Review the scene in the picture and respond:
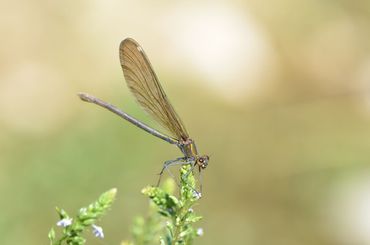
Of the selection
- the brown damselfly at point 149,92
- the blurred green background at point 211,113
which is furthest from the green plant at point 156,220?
the blurred green background at point 211,113

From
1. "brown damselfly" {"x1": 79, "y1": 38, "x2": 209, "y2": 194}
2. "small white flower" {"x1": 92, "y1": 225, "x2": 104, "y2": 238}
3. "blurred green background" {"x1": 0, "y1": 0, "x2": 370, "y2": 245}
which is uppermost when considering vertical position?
"blurred green background" {"x1": 0, "y1": 0, "x2": 370, "y2": 245}

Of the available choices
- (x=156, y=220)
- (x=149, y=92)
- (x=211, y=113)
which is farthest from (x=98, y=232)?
(x=211, y=113)

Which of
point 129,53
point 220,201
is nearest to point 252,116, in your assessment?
point 220,201

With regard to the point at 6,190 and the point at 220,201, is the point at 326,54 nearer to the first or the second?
the point at 220,201

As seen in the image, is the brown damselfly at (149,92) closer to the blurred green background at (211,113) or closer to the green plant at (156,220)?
the green plant at (156,220)

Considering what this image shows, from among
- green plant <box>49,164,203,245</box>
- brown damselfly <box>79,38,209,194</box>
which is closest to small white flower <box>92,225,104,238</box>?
green plant <box>49,164,203,245</box>

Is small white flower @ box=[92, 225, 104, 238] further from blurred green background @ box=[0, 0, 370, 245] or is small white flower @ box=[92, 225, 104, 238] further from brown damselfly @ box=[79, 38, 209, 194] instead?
blurred green background @ box=[0, 0, 370, 245]

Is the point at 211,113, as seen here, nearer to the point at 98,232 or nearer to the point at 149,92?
the point at 149,92

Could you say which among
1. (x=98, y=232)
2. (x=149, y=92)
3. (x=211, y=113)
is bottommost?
(x=98, y=232)

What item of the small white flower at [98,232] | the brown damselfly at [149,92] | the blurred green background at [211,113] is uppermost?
the blurred green background at [211,113]
